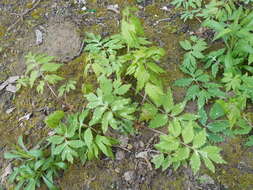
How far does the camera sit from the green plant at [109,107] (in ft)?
7.11

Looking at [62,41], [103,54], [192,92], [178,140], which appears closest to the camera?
[178,140]

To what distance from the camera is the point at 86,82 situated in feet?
9.26

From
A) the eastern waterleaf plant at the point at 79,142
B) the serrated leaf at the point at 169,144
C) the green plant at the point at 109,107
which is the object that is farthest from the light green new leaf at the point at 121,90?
the serrated leaf at the point at 169,144

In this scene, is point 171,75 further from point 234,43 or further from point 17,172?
point 17,172

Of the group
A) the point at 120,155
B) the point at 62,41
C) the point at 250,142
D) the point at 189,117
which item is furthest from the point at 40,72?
the point at 250,142

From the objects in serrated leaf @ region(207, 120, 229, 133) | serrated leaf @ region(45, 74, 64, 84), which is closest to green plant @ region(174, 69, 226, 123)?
serrated leaf @ region(207, 120, 229, 133)

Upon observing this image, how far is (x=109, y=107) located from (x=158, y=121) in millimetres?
462

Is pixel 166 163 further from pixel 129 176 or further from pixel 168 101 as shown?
pixel 168 101

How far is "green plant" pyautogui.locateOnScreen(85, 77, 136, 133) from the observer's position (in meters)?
2.17

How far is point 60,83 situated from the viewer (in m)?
Answer: 2.86

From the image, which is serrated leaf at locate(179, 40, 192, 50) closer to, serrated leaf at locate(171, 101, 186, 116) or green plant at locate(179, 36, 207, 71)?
green plant at locate(179, 36, 207, 71)

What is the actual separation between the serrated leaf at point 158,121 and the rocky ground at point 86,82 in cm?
12

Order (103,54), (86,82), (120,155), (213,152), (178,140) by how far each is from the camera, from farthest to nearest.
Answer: (86,82) < (103,54) < (120,155) < (178,140) < (213,152)

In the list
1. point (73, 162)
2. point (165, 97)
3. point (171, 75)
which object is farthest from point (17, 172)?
point (171, 75)
